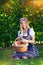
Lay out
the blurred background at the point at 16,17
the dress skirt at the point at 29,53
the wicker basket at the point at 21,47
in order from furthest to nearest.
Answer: the blurred background at the point at 16,17, the dress skirt at the point at 29,53, the wicker basket at the point at 21,47

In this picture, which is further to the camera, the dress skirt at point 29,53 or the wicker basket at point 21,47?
the dress skirt at point 29,53

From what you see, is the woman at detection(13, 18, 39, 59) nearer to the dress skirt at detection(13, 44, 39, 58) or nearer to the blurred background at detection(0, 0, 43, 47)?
the dress skirt at detection(13, 44, 39, 58)

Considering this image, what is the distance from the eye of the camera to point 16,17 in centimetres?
1185

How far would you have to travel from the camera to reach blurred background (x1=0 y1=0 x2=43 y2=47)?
37.4 ft

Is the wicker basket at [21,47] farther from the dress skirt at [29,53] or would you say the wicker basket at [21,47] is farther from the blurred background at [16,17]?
the blurred background at [16,17]

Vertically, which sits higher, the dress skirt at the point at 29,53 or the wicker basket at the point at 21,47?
the wicker basket at the point at 21,47

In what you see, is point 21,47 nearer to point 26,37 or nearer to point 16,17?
point 26,37

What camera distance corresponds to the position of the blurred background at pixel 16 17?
1141cm

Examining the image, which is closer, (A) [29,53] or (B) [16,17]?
(A) [29,53]

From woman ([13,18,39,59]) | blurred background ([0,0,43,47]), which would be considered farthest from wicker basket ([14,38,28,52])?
blurred background ([0,0,43,47])

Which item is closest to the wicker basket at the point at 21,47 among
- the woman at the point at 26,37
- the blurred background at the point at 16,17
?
the woman at the point at 26,37

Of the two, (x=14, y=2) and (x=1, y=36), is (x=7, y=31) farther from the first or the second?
(x=14, y=2)

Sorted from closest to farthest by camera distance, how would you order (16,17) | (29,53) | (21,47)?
(21,47) → (29,53) → (16,17)

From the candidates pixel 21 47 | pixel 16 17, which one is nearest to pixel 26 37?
pixel 21 47
